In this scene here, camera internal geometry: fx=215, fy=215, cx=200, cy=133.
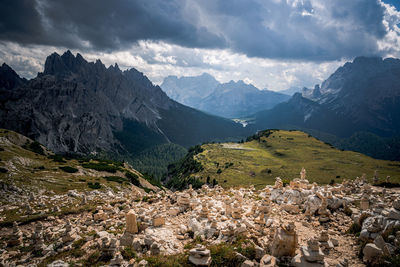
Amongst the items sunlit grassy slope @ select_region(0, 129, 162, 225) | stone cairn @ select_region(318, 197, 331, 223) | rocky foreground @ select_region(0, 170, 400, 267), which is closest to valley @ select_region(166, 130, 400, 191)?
sunlit grassy slope @ select_region(0, 129, 162, 225)

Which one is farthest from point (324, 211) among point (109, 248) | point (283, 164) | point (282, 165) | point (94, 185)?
Result: point (283, 164)

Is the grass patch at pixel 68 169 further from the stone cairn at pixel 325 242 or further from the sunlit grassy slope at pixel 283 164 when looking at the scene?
the sunlit grassy slope at pixel 283 164

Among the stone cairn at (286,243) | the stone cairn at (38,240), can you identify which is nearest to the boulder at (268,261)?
the stone cairn at (286,243)

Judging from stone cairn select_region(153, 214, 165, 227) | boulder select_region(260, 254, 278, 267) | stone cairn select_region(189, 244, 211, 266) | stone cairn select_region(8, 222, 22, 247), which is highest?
boulder select_region(260, 254, 278, 267)

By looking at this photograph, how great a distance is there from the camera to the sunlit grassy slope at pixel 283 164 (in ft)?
357

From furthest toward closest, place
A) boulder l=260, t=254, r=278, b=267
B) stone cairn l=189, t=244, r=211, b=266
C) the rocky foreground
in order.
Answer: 1. the rocky foreground
2. stone cairn l=189, t=244, r=211, b=266
3. boulder l=260, t=254, r=278, b=267

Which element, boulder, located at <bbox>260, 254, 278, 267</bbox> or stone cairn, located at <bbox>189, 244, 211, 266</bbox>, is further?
stone cairn, located at <bbox>189, 244, 211, 266</bbox>

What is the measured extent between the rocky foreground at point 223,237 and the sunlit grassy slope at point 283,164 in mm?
73773

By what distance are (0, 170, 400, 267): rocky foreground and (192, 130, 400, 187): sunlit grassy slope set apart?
73773mm

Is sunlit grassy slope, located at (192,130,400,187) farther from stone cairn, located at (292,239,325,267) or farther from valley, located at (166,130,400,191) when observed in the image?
stone cairn, located at (292,239,325,267)

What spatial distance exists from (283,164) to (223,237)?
139m

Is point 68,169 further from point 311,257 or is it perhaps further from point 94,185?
point 311,257

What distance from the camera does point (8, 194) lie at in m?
32.3

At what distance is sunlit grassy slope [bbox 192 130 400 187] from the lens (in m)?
109
